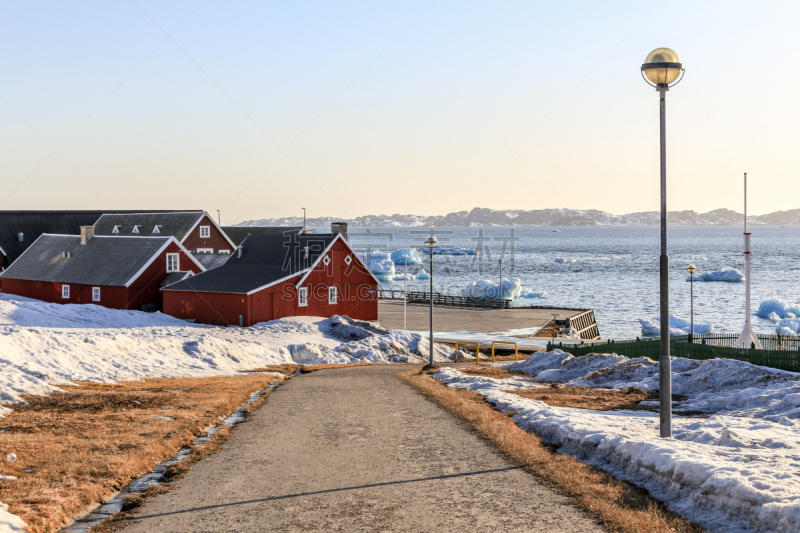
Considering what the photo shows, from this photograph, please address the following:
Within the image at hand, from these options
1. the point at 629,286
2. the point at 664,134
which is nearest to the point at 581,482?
the point at 664,134

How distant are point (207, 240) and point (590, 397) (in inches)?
2182

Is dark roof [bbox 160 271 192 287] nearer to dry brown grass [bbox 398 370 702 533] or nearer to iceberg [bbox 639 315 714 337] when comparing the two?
dry brown grass [bbox 398 370 702 533]

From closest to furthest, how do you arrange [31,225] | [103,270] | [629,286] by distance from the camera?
[103,270] → [31,225] → [629,286]

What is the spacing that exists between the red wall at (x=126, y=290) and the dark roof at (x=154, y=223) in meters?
14.2

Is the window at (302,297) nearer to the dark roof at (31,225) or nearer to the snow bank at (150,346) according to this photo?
the snow bank at (150,346)

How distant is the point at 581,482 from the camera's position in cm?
1029

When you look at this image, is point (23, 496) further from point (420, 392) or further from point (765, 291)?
point (765, 291)

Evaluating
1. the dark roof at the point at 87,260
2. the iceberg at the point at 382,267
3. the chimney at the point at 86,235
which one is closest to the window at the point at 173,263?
the dark roof at the point at 87,260

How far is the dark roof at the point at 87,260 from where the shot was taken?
50688 millimetres

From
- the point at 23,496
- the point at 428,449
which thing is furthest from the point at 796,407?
the point at 23,496

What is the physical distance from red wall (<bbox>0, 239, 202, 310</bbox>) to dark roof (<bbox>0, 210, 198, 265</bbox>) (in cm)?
1943

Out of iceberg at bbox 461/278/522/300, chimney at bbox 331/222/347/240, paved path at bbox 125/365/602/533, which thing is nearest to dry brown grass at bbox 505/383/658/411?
paved path at bbox 125/365/602/533

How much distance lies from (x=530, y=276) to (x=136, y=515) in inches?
5511

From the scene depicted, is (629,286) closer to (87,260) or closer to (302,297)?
(302,297)
